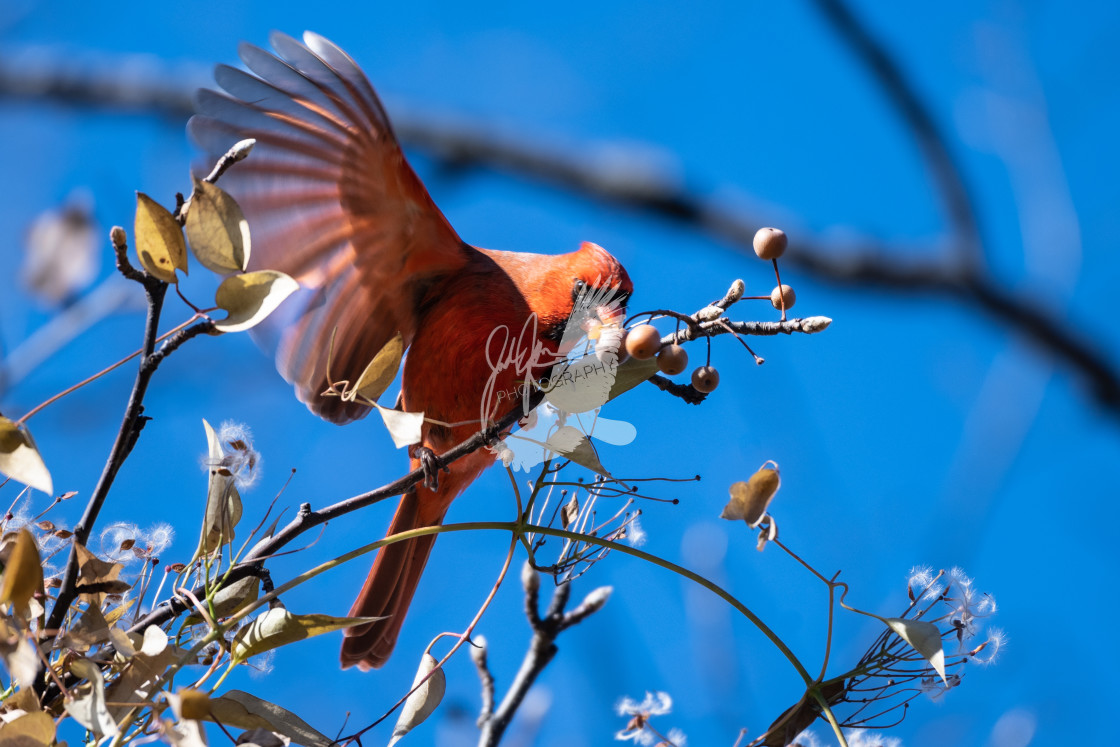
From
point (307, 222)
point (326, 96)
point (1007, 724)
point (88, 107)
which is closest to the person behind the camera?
point (326, 96)

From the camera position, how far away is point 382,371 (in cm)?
101

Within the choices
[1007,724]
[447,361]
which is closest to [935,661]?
[447,361]

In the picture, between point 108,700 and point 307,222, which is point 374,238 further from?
point 108,700

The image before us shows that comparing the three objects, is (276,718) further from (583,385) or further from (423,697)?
(583,385)

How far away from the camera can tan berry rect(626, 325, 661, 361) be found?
42.2 inches

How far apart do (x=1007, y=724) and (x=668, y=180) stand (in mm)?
2404

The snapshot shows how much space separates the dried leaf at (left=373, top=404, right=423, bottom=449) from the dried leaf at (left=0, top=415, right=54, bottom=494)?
1.02 ft

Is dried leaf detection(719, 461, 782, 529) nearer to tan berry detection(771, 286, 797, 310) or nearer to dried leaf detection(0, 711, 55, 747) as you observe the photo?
tan berry detection(771, 286, 797, 310)

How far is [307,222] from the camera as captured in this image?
6.35 ft

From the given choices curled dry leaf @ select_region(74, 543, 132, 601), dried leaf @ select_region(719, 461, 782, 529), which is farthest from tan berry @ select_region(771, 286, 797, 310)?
curled dry leaf @ select_region(74, 543, 132, 601)

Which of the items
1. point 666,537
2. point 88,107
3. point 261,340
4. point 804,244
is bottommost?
point 261,340

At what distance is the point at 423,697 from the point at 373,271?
1.22 meters

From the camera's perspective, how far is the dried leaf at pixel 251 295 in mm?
918

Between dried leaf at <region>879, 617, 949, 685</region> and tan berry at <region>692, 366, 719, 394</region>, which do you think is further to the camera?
tan berry at <region>692, 366, 719, 394</region>
